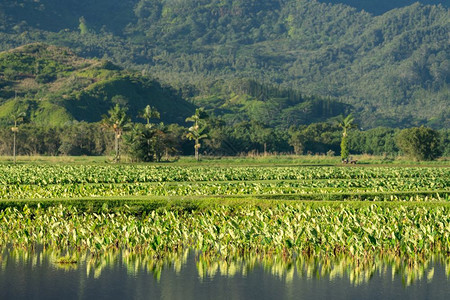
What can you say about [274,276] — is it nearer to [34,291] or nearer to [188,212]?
[34,291]

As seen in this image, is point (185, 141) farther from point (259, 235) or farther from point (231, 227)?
point (259, 235)

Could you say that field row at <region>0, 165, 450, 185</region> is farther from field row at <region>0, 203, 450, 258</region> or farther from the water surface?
the water surface

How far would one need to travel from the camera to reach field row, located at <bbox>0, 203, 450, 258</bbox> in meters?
24.7

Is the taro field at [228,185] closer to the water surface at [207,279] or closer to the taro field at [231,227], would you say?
the taro field at [231,227]

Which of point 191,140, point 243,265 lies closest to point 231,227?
point 243,265

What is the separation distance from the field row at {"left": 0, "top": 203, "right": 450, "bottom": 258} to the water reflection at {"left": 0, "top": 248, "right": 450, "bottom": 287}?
0.37 m

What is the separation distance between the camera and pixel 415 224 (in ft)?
87.5

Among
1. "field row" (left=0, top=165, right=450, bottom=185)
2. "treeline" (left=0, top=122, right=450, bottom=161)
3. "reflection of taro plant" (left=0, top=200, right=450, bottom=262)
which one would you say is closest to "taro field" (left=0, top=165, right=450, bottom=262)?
"reflection of taro plant" (left=0, top=200, right=450, bottom=262)

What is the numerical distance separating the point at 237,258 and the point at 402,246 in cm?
581

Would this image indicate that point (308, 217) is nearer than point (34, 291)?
No

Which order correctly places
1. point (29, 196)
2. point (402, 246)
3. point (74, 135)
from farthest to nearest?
point (74, 135) → point (29, 196) → point (402, 246)

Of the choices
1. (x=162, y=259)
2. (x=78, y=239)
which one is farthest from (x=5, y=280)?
(x=162, y=259)

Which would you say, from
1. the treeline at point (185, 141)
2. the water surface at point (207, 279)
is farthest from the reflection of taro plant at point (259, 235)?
the treeline at point (185, 141)

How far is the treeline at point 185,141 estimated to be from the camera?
399ft
